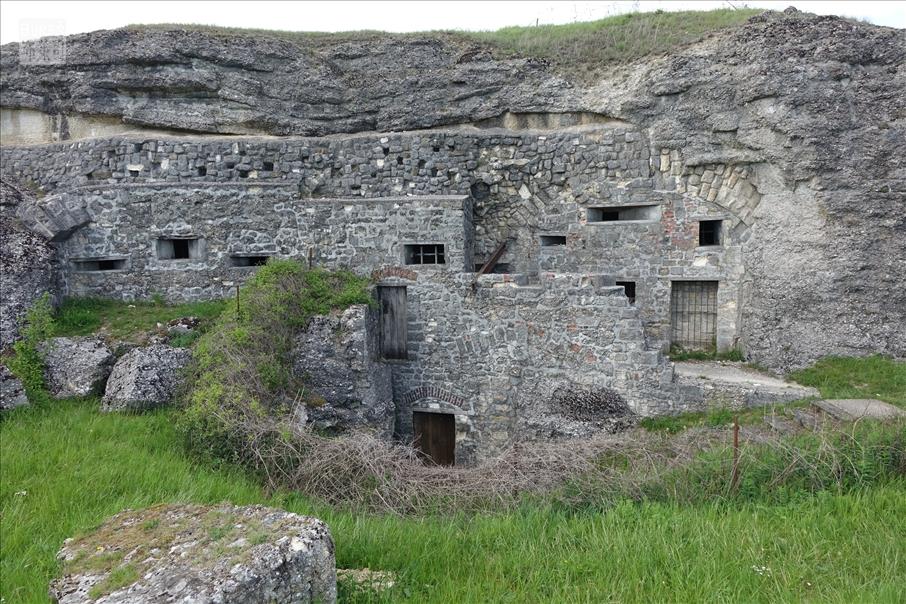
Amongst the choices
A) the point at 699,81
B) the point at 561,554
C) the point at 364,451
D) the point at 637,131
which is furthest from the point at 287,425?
the point at 699,81

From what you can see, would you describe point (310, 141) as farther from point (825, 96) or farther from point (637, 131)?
point (825, 96)

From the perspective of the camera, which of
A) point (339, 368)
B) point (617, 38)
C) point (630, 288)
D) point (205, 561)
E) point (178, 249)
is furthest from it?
point (617, 38)

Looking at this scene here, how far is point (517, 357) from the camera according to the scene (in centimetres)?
979

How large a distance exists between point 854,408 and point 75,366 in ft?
33.8

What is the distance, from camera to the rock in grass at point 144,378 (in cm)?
754

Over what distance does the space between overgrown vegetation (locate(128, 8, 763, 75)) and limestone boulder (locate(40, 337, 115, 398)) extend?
725cm

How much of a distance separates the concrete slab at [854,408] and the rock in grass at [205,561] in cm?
661

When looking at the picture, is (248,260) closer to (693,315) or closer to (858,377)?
(693,315)

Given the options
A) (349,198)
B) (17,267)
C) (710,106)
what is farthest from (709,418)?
(17,267)

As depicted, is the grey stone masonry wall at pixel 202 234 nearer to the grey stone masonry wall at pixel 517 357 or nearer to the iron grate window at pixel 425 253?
the iron grate window at pixel 425 253

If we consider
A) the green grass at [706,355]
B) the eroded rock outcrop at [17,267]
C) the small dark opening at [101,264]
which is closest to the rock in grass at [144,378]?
the eroded rock outcrop at [17,267]

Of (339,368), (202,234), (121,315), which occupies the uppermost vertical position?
(202,234)

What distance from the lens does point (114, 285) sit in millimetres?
11047

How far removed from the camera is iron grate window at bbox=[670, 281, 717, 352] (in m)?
10.7
